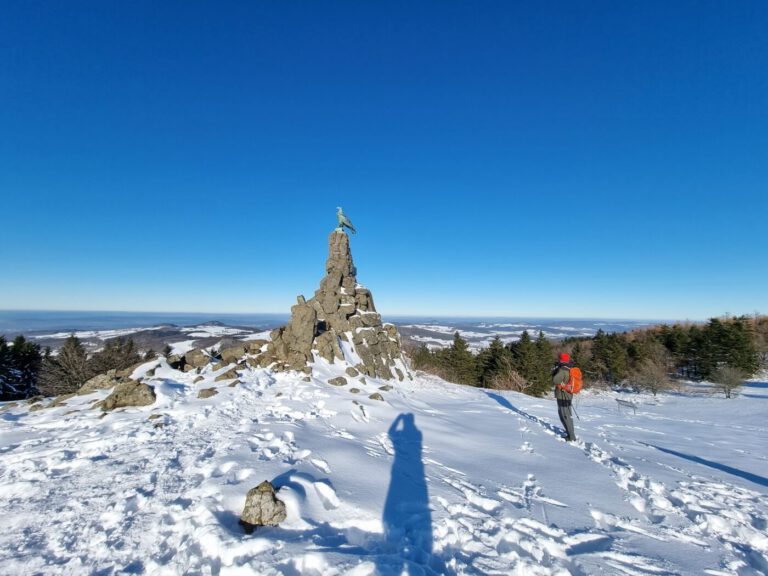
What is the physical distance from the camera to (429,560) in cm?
432

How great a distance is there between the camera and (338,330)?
80.1 feet

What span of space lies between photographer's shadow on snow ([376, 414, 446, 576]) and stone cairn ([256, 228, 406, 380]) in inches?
437

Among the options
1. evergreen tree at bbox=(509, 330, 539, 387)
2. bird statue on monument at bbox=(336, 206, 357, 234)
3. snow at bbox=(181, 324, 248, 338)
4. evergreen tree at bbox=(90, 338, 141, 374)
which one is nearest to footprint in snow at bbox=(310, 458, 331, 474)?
bird statue on monument at bbox=(336, 206, 357, 234)

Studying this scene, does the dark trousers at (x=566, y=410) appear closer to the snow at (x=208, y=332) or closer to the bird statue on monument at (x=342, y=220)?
the bird statue on monument at (x=342, y=220)

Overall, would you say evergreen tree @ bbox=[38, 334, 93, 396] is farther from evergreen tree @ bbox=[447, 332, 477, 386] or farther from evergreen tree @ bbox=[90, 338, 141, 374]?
evergreen tree @ bbox=[447, 332, 477, 386]

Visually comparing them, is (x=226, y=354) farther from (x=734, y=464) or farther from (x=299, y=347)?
(x=734, y=464)

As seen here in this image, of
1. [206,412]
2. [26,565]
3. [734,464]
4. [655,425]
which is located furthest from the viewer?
[655,425]

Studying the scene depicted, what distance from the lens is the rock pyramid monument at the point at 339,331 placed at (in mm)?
19609

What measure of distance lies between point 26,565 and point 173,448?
13.1 feet

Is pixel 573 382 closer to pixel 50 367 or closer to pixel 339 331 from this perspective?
pixel 339 331

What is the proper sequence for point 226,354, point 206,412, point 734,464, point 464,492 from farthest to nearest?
point 226,354
point 206,412
point 734,464
point 464,492

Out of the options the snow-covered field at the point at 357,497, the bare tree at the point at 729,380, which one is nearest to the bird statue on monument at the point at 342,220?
the snow-covered field at the point at 357,497

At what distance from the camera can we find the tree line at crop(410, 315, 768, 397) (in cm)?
4297

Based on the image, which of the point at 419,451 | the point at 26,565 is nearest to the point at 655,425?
the point at 419,451
